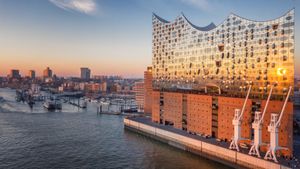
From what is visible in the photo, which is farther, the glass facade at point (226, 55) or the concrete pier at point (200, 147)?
the glass facade at point (226, 55)

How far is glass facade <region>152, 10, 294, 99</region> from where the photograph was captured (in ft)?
118

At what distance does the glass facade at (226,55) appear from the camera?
36031 mm

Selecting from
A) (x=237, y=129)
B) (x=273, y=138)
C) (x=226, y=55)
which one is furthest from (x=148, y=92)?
(x=273, y=138)

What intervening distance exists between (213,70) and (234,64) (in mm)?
4615

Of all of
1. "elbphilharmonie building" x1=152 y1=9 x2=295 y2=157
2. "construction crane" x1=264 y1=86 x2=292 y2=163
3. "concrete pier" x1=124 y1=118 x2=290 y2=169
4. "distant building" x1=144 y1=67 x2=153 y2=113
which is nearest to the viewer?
"construction crane" x1=264 y1=86 x2=292 y2=163

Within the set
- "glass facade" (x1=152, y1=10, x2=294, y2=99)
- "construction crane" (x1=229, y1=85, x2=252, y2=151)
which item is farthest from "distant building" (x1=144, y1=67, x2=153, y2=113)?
"construction crane" (x1=229, y1=85, x2=252, y2=151)

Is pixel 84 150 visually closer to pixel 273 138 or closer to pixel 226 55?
pixel 273 138

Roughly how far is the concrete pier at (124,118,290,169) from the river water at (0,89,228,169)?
1.19 meters

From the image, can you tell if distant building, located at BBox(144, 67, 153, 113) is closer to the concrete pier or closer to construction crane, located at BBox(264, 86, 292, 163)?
the concrete pier

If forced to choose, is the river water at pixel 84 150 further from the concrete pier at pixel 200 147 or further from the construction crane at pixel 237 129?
the construction crane at pixel 237 129

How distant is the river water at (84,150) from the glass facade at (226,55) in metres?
12.4

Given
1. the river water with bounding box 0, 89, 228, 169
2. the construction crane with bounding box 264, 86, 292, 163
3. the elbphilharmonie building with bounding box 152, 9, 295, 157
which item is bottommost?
the river water with bounding box 0, 89, 228, 169

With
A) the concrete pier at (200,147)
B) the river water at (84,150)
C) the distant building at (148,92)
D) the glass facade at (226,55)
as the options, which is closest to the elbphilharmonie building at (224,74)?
the glass facade at (226,55)

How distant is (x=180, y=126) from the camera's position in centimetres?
5131
